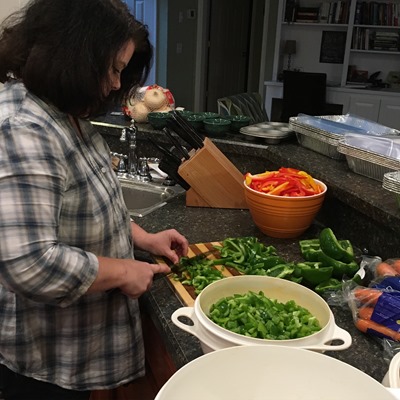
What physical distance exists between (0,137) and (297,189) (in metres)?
0.85

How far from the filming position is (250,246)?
1.28 meters

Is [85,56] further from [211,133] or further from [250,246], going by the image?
[211,133]

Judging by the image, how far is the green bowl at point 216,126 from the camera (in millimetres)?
1985

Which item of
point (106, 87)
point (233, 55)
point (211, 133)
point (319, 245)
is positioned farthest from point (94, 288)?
point (233, 55)

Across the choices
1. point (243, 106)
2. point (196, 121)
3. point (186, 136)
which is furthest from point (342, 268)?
point (243, 106)

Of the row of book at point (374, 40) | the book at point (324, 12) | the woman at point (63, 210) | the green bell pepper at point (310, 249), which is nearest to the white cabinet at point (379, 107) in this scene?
the row of book at point (374, 40)

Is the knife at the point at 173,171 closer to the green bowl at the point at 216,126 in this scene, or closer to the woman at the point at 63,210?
the green bowl at the point at 216,126

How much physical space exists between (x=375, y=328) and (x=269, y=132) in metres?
1.08

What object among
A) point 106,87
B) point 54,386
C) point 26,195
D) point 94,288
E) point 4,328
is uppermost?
point 106,87

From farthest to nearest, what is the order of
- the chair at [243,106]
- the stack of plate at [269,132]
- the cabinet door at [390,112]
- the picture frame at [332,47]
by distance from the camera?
1. the picture frame at [332,47]
2. the cabinet door at [390,112]
3. the chair at [243,106]
4. the stack of plate at [269,132]

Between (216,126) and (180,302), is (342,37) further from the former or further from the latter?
(180,302)

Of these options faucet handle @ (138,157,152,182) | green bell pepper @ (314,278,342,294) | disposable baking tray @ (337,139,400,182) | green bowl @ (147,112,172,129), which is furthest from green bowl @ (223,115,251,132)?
green bell pepper @ (314,278,342,294)

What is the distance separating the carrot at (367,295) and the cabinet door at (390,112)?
4451 mm

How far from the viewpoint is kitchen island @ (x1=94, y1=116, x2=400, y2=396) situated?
944mm
